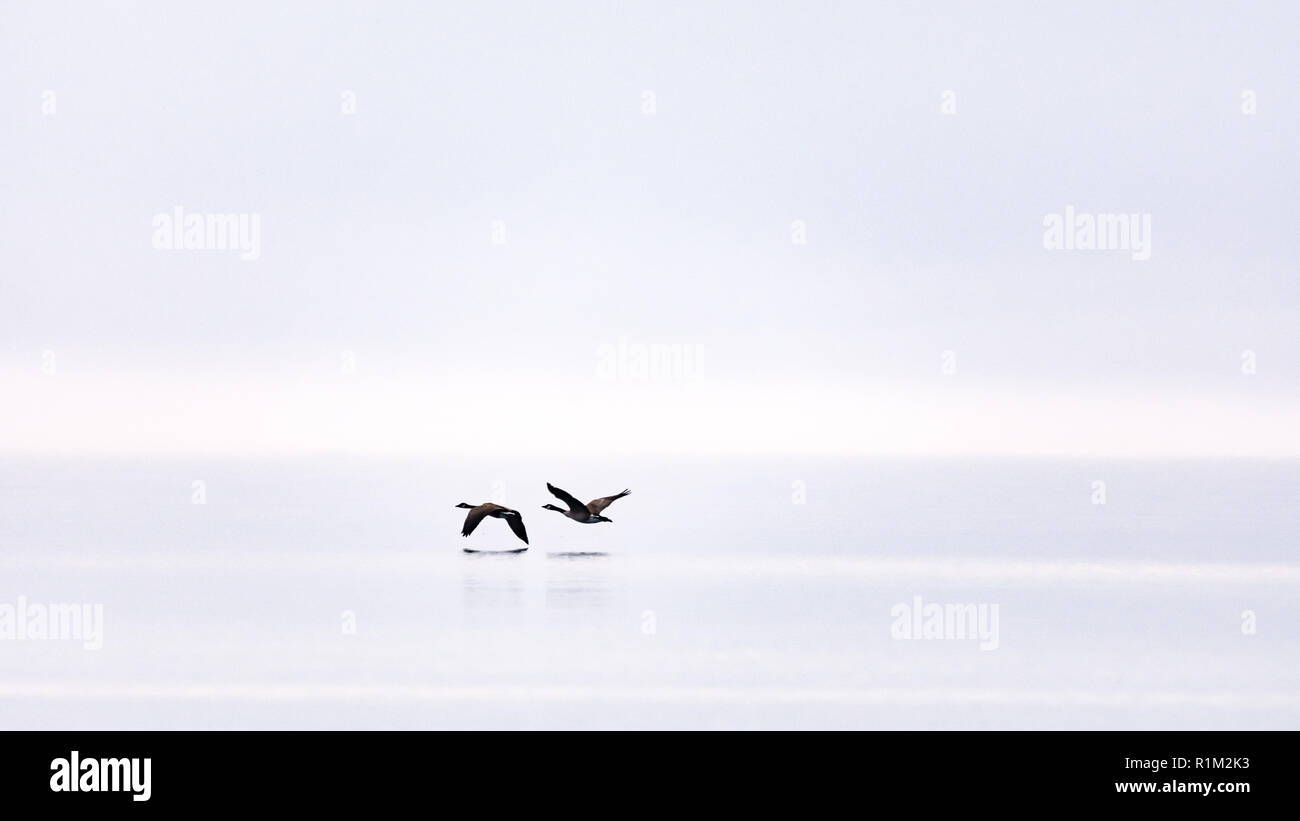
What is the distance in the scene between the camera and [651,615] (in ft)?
80.9

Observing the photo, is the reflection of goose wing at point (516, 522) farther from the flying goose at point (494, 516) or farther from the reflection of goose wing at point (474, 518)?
the reflection of goose wing at point (474, 518)

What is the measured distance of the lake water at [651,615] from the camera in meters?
21.4

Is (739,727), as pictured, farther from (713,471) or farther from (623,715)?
(713,471)

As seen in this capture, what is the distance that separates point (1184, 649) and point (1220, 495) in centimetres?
2108

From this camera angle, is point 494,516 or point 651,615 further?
point 494,516

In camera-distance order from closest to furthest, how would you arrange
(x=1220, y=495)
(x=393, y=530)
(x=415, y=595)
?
1. (x=415, y=595)
2. (x=393, y=530)
3. (x=1220, y=495)

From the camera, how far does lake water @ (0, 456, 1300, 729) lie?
70.1 ft

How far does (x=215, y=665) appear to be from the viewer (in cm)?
2267

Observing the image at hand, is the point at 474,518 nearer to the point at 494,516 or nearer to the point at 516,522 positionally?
the point at 494,516
